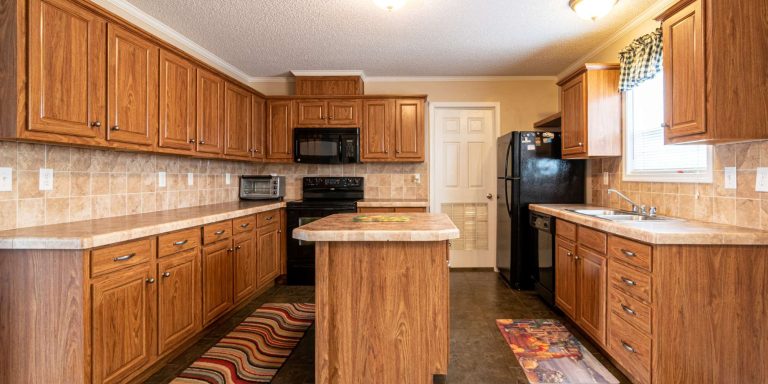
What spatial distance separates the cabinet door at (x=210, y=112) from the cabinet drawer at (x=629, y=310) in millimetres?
3301

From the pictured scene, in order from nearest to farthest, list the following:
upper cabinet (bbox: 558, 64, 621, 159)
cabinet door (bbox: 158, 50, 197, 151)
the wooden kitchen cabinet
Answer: cabinet door (bbox: 158, 50, 197, 151), upper cabinet (bbox: 558, 64, 621, 159), the wooden kitchen cabinet

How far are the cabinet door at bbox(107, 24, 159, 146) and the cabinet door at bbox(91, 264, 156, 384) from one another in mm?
882

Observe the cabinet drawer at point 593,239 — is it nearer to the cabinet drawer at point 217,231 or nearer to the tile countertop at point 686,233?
the tile countertop at point 686,233

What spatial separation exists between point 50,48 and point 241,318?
7.42ft

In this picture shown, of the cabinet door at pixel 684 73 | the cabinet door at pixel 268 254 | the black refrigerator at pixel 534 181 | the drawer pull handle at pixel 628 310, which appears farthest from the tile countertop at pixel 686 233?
the cabinet door at pixel 268 254

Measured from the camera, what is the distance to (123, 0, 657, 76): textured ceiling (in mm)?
2793

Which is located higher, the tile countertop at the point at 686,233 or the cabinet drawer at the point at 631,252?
the tile countertop at the point at 686,233

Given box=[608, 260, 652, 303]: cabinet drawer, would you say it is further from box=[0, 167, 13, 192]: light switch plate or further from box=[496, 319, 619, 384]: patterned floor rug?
box=[0, 167, 13, 192]: light switch plate

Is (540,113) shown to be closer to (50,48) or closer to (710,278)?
(710,278)

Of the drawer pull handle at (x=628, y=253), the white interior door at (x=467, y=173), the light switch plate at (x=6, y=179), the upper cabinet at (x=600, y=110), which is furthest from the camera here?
the white interior door at (x=467, y=173)

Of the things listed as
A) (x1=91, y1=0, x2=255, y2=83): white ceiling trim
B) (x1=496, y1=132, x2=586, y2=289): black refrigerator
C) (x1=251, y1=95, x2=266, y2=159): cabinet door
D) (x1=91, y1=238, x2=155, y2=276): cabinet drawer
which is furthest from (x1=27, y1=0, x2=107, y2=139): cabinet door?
(x1=496, y1=132, x2=586, y2=289): black refrigerator

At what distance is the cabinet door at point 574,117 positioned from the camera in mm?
3104

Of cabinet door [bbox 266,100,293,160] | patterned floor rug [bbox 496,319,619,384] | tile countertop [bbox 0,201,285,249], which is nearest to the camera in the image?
tile countertop [bbox 0,201,285,249]

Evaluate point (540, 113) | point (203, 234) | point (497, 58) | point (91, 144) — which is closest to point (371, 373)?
point (203, 234)
